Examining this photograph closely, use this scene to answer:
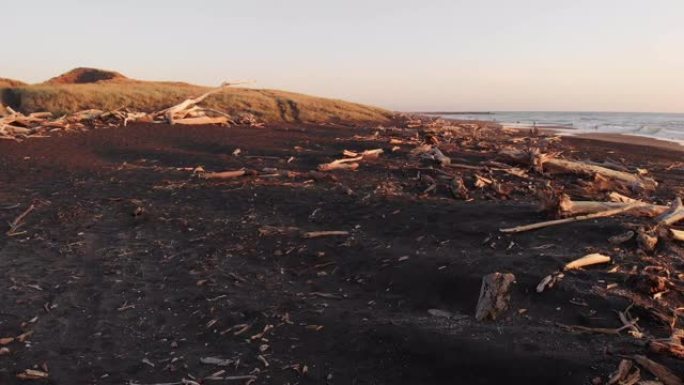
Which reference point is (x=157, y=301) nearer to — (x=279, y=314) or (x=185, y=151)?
(x=279, y=314)

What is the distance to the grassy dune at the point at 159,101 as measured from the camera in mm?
24500

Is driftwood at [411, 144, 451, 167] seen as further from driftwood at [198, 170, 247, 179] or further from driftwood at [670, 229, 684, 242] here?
driftwood at [670, 229, 684, 242]

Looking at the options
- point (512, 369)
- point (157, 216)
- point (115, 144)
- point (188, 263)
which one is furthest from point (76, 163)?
point (512, 369)

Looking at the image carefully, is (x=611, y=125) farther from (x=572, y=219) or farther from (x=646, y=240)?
(x=646, y=240)

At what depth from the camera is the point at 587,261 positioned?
19.5ft

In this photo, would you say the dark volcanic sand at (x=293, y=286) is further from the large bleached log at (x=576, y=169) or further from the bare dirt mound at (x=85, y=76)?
the bare dirt mound at (x=85, y=76)

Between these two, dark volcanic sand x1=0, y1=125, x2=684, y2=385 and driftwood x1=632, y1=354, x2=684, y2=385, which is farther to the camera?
dark volcanic sand x1=0, y1=125, x2=684, y2=385

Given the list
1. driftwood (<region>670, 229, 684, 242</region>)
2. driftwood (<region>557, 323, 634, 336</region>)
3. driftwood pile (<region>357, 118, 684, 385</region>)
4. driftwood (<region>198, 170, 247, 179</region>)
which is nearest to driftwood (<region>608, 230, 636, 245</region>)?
driftwood pile (<region>357, 118, 684, 385</region>)

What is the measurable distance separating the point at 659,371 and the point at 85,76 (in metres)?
35.9

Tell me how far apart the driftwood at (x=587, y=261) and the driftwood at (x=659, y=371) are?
1731mm

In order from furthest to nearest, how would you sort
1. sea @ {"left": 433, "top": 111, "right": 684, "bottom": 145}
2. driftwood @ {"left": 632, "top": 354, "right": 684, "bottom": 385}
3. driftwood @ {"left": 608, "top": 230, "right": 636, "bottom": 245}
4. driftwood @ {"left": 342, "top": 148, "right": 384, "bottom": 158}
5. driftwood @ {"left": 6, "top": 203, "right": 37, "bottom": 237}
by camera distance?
sea @ {"left": 433, "top": 111, "right": 684, "bottom": 145}, driftwood @ {"left": 342, "top": 148, "right": 384, "bottom": 158}, driftwood @ {"left": 6, "top": 203, "right": 37, "bottom": 237}, driftwood @ {"left": 608, "top": 230, "right": 636, "bottom": 245}, driftwood @ {"left": 632, "top": 354, "right": 684, "bottom": 385}

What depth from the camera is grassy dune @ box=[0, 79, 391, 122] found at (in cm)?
2450

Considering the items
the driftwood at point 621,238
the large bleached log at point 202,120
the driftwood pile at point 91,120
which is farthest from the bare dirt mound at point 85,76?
the driftwood at point 621,238

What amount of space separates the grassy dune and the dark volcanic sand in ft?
47.0
